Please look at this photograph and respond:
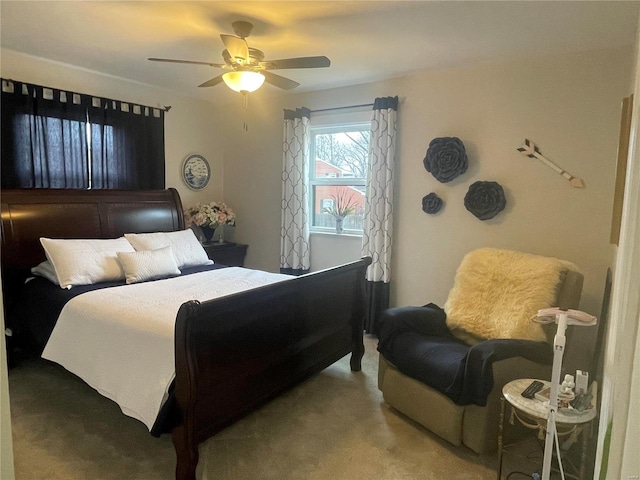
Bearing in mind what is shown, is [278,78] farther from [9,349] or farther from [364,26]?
[9,349]

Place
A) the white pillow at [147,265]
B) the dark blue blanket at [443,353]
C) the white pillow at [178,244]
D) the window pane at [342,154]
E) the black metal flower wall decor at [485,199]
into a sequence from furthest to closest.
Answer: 1. the window pane at [342,154]
2. the white pillow at [178,244]
3. the black metal flower wall decor at [485,199]
4. the white pillow at [147,265]
5. the dark blue blanket at [443,353]

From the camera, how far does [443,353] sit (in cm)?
253

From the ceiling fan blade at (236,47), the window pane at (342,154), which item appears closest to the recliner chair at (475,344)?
the window pane at (342,154)

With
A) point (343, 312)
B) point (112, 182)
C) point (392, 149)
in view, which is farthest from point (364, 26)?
point (112, 182)

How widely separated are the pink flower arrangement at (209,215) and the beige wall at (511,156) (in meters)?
1.33

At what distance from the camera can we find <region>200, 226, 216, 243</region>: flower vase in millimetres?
4852

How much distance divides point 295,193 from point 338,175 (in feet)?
1.67

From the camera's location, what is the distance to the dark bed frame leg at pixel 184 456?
2.04m

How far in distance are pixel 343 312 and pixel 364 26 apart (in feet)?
6.73

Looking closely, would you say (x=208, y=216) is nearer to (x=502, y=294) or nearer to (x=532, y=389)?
(x=502, y=294)

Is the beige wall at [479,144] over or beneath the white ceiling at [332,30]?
beneath

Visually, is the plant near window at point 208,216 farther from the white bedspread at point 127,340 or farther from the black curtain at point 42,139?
the white bedspread at point 127,340

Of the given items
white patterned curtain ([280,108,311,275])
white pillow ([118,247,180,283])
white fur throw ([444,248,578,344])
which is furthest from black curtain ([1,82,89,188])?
white fur throw ([444,248,578,344])

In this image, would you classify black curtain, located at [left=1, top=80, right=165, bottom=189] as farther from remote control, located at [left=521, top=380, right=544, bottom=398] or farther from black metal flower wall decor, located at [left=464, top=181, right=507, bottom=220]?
remote control, located at [left=521, top=380, right=544, bottom=398]
